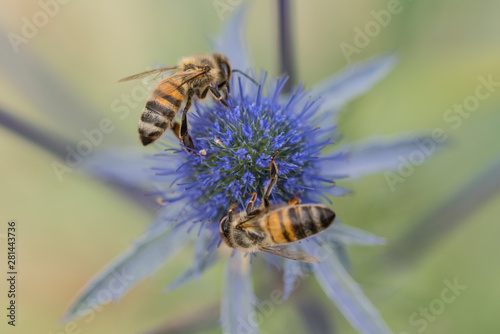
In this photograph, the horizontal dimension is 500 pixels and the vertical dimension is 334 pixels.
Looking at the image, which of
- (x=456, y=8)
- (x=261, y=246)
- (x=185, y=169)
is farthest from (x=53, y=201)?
(x=456, y=8)

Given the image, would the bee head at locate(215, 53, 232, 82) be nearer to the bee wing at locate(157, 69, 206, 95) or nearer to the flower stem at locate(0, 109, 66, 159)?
the bee wing at locate(157, 69, 206, 95)

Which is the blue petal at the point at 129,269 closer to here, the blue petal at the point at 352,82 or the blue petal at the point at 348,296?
the blue petal at the point at 348,296

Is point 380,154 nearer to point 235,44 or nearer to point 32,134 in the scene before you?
point 235,44

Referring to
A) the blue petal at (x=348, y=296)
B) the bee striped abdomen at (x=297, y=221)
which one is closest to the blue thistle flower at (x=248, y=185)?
the blue petal at (x=348, y=296)

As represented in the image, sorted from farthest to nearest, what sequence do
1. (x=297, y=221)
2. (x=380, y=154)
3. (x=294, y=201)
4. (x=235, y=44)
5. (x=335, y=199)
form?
(x=335, y=199), (x=235, y=44), (x=380, y=154), (x=294, y=201), (x=297, y=221)

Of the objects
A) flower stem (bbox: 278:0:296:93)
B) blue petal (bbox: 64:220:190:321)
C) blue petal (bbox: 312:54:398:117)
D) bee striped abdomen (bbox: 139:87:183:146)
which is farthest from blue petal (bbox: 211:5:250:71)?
blue petal (bbox: 64:220:190:321)

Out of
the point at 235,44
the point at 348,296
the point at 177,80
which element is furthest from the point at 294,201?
the point at 235,44
